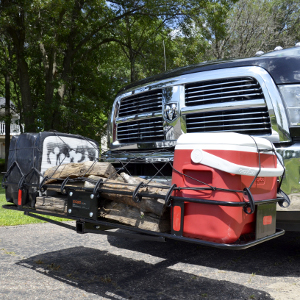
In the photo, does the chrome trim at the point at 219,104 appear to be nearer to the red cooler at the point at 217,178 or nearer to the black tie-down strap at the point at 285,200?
the black tie-down strap at the point at 285,200

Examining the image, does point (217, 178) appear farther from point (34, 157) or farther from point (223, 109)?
point (34, 157)

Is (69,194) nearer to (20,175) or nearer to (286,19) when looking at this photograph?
(20,175)

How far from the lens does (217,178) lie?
7.36 ft

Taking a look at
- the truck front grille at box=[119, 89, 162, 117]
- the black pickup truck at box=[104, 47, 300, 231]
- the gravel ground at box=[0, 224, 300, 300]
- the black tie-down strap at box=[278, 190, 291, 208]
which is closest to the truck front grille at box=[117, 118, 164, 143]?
the black pickup truck at box=[104, 47, 300, 231]

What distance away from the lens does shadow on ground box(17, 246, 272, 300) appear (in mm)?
2984

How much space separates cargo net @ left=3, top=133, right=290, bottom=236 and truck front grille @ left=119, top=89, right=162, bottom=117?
569 millimetres

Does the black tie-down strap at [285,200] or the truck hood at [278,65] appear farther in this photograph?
the truck hood at [278,65]

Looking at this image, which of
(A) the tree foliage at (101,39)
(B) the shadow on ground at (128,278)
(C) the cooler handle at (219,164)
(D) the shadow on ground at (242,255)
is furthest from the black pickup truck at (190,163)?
(A) the tree foliage at (101,39)

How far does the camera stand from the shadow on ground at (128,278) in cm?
298

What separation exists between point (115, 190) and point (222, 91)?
144 centimetres

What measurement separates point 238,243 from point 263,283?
1.21 metres

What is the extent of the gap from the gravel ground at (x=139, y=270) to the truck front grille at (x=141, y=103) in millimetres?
1663

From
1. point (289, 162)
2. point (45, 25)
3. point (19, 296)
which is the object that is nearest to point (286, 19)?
point (45, 25)

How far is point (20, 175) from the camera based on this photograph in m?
3.62
